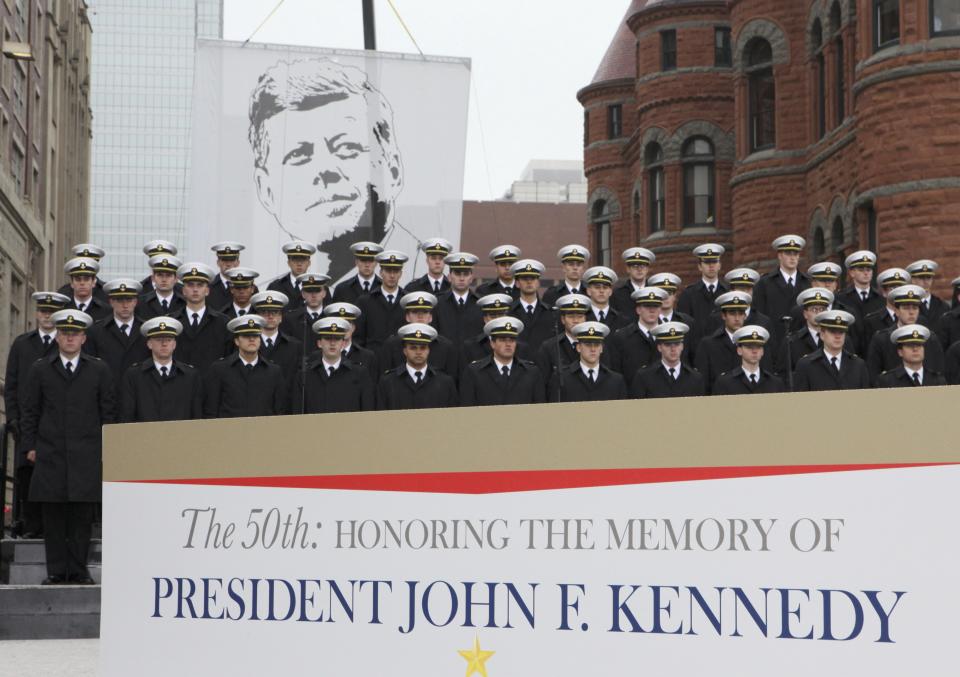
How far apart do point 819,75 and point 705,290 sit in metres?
15.0

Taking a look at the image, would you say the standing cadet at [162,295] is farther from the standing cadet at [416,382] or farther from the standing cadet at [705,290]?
the standing cadet at [705,290]

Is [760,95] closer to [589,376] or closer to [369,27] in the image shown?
[369,27]

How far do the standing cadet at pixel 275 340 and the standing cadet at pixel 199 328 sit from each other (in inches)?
13.7

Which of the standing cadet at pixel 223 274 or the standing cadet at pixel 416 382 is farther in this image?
the standing cadet at pixel 223 274

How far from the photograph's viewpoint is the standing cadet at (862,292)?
36.2 ft

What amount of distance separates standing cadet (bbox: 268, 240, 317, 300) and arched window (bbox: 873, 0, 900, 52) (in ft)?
39.4

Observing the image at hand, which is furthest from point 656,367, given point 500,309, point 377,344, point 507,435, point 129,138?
point 129,138

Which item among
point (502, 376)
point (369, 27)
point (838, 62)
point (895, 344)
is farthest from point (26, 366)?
point (838, 62)

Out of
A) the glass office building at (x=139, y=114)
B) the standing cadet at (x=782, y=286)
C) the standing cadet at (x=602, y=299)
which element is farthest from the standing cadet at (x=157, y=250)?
the glass office building at (x=139, y=114)

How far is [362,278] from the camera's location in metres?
11.3

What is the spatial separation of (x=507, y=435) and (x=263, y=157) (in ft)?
29.6

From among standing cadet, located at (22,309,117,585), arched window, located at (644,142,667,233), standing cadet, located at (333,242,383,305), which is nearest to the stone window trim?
arched window, located at (644,142,667,233)

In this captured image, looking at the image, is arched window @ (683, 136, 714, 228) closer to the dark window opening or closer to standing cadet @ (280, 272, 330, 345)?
the dark window opening

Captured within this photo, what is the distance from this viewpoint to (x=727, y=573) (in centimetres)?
366
